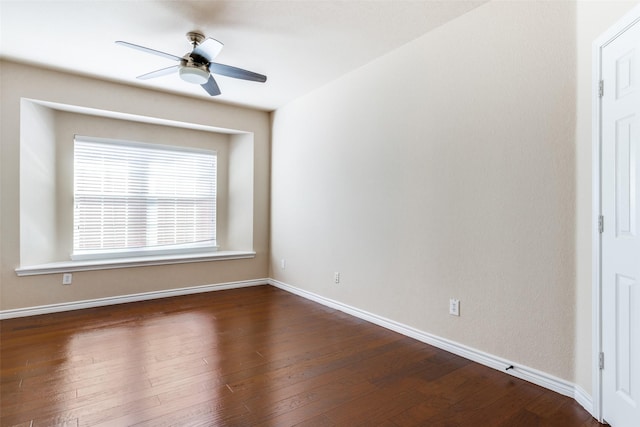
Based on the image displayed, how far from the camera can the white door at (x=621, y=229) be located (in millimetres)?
1597

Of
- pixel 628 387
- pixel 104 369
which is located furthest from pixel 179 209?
pixel 628 387

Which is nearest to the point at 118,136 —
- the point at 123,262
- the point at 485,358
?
the point at 123,262

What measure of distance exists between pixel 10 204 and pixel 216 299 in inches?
94.7

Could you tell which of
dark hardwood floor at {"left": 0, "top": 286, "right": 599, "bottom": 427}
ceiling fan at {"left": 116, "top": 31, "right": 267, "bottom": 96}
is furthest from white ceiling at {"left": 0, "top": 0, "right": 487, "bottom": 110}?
dark hardwood floor at {"left": 0, "top": 286, "right": 599, "bottom": 427}

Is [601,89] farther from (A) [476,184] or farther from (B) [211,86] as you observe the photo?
(B) [211,86]

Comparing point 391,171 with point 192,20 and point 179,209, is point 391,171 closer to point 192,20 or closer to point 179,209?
point 192,20

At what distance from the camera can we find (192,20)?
2703mm

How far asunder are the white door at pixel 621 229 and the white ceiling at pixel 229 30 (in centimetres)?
121

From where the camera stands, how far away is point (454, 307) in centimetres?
268

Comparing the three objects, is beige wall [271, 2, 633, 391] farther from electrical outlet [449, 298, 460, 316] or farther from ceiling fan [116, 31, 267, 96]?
ceiling fan [116, 31, 267, 96]

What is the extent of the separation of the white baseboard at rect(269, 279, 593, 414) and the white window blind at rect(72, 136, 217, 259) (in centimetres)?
267

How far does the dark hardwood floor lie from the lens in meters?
1.86

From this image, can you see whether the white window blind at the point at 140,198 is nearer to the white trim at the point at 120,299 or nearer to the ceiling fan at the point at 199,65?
the white trim at the point at 120,299

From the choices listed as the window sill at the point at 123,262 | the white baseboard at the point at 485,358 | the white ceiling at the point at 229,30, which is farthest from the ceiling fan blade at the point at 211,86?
the white baseboard at the point at 485,358
